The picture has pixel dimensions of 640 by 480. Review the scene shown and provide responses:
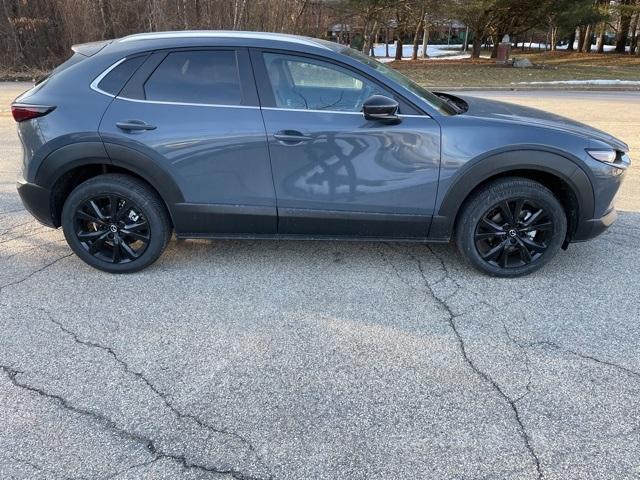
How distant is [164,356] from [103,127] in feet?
5.81

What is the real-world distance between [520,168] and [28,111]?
12.0 ft

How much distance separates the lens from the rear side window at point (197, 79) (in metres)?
3.66

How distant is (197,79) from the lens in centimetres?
369

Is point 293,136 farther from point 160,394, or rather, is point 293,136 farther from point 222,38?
point 160,394

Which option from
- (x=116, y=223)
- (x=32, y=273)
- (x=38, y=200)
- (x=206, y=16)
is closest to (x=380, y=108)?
(x=116, y=223)

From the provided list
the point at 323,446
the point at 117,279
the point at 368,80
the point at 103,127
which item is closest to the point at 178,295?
the point at 117,279

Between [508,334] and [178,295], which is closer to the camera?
[508,334]

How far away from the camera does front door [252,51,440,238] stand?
358 cm

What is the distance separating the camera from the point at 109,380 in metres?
2.77

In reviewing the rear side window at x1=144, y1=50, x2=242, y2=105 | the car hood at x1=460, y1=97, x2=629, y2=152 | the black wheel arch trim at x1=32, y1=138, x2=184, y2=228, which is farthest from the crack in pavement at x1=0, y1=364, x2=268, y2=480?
the car hood at x1=460, y1=97, x2=629, y2=152

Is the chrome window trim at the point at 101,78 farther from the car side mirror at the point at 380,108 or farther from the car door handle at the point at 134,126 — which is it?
the car side mirror at the point at 380,108

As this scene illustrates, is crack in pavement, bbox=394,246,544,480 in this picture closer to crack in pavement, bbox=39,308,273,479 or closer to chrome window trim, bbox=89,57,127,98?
crack in pavement, bbox=39,308,273,479

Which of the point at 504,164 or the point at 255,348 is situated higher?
the point at 504,164

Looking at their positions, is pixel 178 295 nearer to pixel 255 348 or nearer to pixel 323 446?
pixel 255 348
